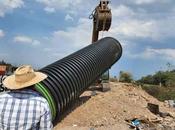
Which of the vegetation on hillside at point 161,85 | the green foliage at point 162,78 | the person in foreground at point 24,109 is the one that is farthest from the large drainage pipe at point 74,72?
the green foliage at point 162,78

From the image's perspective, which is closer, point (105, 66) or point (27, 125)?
point (27, 125)

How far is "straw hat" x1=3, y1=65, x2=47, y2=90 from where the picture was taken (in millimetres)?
4637

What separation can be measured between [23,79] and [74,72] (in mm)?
8794

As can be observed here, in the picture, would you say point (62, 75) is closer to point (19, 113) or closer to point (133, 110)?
point (133, 110)

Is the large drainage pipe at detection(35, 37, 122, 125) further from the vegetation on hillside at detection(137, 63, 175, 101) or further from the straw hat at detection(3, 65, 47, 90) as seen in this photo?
the vegetation on hillside at detection(137, 63, 175, 101)

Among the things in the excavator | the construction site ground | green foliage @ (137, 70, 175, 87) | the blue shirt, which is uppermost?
the excavator

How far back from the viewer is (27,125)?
4.64 m

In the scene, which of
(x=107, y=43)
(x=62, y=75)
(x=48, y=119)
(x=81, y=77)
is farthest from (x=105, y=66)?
(x=48, y=119)

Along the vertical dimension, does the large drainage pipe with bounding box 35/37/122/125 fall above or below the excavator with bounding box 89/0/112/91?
below

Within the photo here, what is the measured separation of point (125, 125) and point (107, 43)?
5.74 meters

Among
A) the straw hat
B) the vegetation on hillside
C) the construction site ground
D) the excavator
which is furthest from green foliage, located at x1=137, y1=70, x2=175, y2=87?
the straw hat

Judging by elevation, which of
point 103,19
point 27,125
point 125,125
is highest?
point 103,19

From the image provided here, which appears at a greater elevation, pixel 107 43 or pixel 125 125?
pixel 107 43

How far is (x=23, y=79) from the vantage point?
4.71 meters
